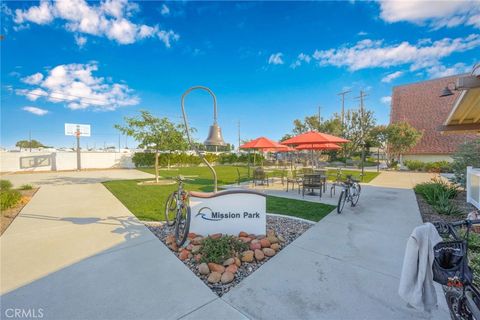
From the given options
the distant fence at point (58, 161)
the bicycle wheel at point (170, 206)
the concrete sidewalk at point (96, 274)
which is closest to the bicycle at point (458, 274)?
the concrete sidewalk at point (96, 274)

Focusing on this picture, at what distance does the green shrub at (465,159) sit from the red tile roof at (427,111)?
16.1 metres

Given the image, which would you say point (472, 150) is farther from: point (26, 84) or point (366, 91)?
point (26, 84)

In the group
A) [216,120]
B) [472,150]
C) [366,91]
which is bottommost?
[472,150]

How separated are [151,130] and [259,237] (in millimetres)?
8373

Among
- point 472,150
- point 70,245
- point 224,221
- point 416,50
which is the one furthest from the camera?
point 416,50

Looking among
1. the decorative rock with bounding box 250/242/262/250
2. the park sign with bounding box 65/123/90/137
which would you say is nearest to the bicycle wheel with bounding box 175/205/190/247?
the decorative rock with bounding box 250/242/262/250

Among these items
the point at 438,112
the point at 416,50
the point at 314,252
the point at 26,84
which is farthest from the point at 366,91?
the point at 26,84

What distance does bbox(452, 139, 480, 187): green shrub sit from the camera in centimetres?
758

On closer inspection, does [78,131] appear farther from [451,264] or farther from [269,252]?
[451,264]

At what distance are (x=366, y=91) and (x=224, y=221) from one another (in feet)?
100

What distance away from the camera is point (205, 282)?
8.36ft

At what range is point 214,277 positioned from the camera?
257 cm

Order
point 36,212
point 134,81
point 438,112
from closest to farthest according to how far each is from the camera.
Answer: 1. point 36,212
2. point 134,81
3. point 438,112

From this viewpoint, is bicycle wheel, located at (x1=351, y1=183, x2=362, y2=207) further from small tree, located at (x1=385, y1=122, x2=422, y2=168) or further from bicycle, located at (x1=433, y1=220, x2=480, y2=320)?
small tree, located at (x1=385, y1=122, x2=422, y2=168)
